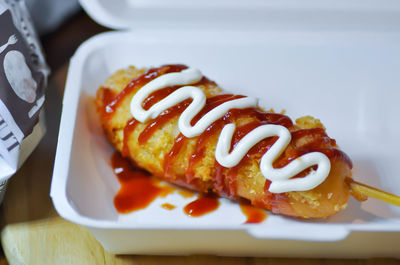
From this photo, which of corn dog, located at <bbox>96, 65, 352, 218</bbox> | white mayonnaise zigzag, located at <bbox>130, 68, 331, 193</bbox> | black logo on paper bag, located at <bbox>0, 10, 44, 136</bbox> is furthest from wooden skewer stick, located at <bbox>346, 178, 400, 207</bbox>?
black logo on paper bag, located at <bbox>0, 10, 44, 136</bbox>

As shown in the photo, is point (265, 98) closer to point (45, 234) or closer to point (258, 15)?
point (258, 15)

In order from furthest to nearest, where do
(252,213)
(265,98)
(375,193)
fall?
→ (265,98) → (252,213) → (375,193)

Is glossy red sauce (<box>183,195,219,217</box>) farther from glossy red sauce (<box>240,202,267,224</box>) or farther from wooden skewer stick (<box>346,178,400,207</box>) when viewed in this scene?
wooden skewer stick (<box>346,178,400,207</box>)

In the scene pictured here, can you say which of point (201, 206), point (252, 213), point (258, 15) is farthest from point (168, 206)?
point (258, 15)

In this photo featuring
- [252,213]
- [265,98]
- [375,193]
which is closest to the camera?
[375,193]

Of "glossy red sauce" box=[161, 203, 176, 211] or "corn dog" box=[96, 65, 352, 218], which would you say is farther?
"glossy red sauce" box=[161, 203, 176, 211]

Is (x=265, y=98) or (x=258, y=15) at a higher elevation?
(x=258, y=15)
